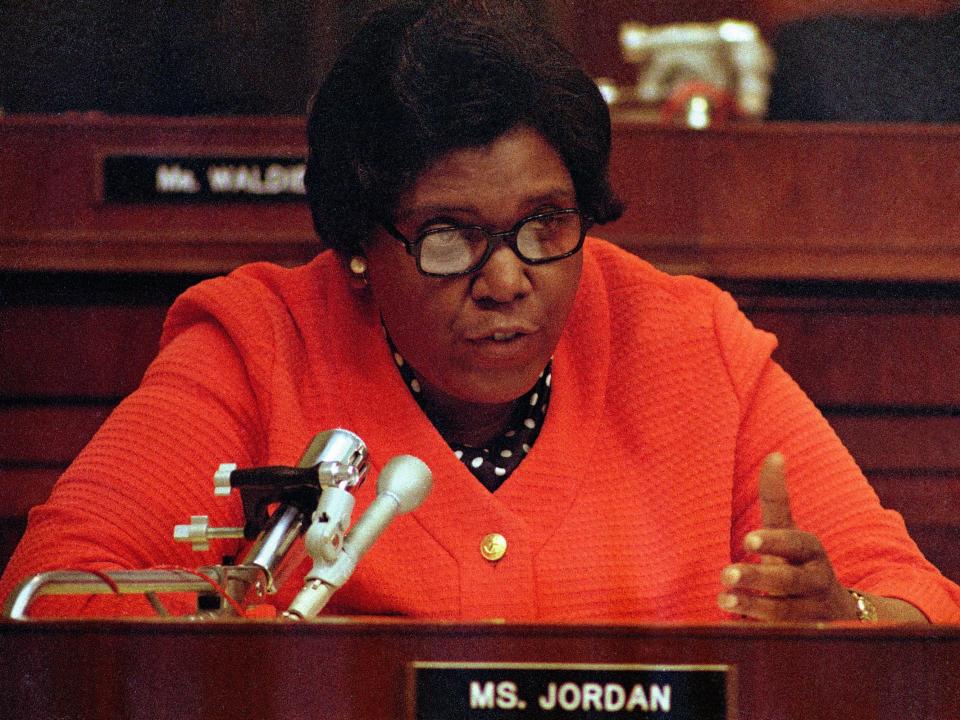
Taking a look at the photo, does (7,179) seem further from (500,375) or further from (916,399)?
(916,399)

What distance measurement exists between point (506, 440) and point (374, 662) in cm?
67

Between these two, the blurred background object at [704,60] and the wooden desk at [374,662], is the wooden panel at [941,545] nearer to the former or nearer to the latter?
the wooden desk at [374,662]

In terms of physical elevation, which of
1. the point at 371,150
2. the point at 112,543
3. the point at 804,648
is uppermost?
the point at 371,150

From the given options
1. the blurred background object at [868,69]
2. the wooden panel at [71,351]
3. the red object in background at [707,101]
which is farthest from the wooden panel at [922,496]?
the wooden panel at [71,351]

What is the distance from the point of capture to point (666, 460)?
1.31 m

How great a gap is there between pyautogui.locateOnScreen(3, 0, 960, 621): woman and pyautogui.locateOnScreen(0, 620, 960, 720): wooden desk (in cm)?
39

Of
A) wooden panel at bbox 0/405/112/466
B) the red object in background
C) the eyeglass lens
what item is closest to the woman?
the eyeglass lens

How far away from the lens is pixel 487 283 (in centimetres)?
119

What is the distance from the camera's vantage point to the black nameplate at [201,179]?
156 cm

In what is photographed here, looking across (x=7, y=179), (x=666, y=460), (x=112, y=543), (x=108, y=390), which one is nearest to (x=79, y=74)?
(x=7, y=179)

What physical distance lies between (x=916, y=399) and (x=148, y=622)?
1.12 m

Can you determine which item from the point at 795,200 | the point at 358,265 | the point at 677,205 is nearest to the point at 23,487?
the point at 358,265

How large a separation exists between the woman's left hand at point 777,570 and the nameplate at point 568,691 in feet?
0.86

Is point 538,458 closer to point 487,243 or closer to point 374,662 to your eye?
point 487,243
